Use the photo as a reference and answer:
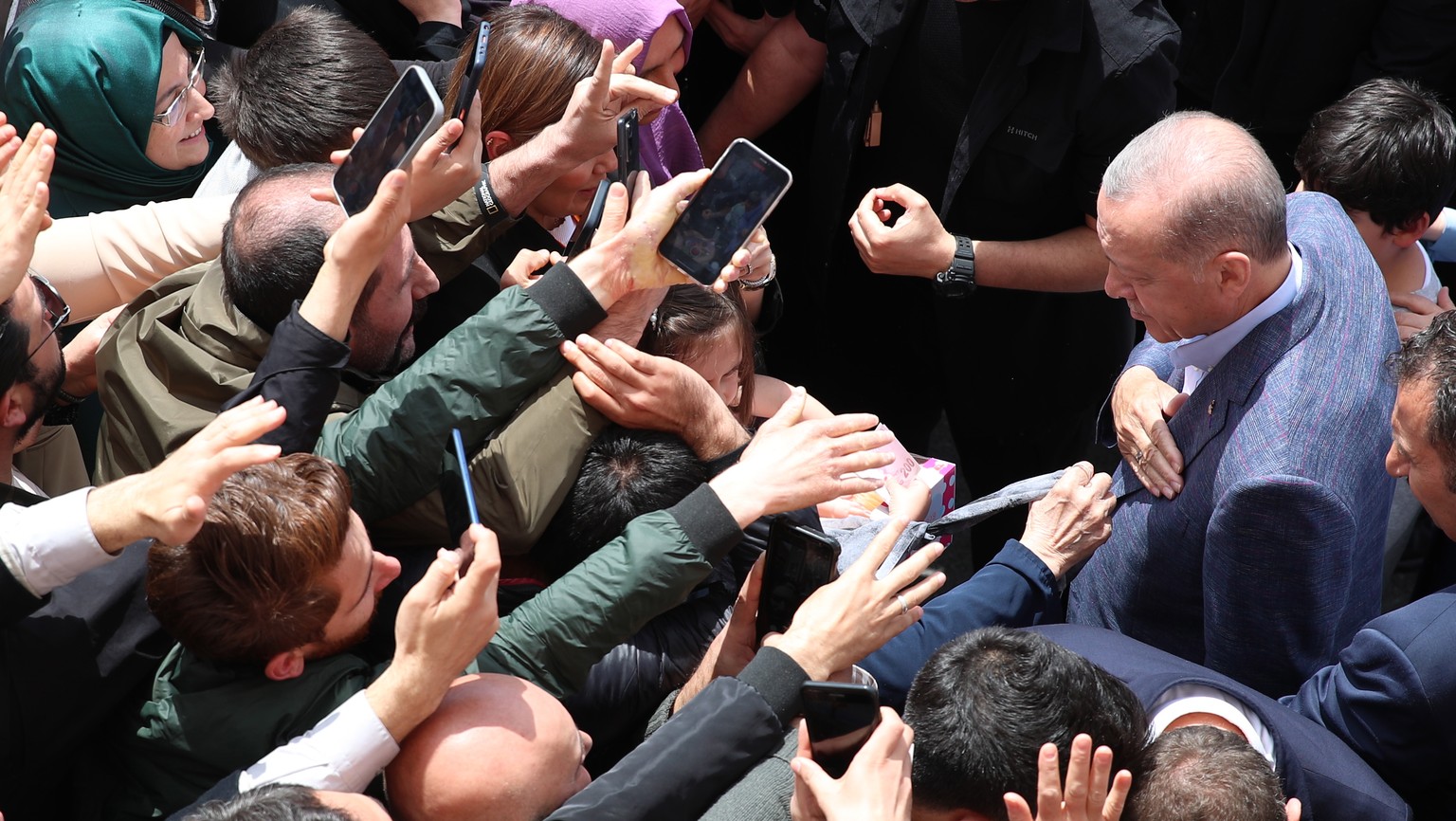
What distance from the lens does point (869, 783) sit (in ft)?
5.77

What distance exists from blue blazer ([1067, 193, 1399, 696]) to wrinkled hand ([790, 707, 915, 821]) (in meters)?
0.93

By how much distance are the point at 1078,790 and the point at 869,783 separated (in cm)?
30

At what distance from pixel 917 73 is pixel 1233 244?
4.30ft

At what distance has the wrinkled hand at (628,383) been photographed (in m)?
2.21

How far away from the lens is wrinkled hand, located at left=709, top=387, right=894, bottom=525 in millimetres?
2145

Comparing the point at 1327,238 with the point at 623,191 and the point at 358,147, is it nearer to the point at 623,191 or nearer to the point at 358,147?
the point at 623,191

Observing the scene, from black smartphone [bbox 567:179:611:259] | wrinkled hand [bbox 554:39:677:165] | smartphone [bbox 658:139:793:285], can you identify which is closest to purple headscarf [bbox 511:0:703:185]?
wrinkled hand [bbox 554:39:677:165]

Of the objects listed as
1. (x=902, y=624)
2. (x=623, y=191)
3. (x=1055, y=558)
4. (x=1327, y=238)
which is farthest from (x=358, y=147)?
(x=1327, y=238)

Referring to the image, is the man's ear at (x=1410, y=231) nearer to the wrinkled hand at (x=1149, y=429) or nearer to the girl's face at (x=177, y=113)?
the wrinkled hand at (x=1149, y=429)

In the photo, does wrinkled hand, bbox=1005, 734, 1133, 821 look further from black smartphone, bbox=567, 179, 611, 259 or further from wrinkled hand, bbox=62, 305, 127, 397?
wrinkled hand, bbox=62, 305, 127, 397

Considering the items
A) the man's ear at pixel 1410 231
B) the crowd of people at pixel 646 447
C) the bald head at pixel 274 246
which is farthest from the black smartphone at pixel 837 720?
the man's ear at pixel 1410 231

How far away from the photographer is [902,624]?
2053mm

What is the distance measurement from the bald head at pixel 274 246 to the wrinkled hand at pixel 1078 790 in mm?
1543

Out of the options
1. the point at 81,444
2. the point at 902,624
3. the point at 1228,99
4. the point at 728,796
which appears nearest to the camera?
the point at 728,796
